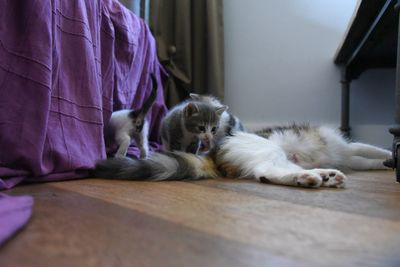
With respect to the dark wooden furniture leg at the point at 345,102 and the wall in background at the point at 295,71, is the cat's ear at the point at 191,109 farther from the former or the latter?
the dark wooden furniture leg at the point at 345,102

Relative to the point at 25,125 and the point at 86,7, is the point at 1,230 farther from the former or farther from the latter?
the point at 86,7

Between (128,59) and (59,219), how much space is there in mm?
1246

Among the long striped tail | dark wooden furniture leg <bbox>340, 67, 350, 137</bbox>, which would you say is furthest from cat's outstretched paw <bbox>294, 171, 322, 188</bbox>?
dark wooden furniture leg <bbox>340, 67, 350, 137</bbox>

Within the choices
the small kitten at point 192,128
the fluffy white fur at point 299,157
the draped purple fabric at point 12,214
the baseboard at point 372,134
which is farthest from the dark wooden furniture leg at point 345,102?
the draped purple fabric at point 12,214

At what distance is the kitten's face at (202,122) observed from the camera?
191cm

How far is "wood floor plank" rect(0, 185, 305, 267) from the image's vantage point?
54 centimetres

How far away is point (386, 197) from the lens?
3.38ft

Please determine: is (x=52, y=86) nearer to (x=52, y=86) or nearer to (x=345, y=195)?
(x=52, y=86)

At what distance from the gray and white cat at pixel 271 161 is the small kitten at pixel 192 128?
31cm

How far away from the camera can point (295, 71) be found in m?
2.77

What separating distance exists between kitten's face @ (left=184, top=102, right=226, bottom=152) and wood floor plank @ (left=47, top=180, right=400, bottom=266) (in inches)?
31.2

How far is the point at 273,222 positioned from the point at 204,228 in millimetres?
145

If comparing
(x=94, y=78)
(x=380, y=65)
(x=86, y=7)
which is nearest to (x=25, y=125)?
(x=94, y=78)

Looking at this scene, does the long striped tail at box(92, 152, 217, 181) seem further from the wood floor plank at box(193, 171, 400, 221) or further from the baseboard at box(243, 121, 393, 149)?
the baseboard at box(243, 121, 393, 149)
